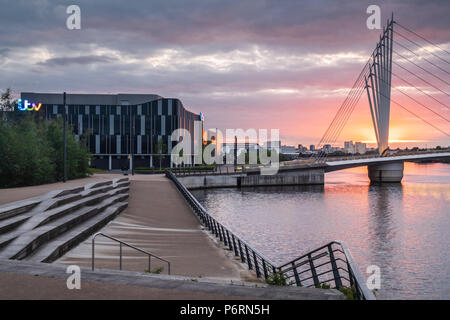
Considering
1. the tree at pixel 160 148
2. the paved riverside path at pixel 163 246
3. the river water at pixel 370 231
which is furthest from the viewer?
the tree at pixel 160 148

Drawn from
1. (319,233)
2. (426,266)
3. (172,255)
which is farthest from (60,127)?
(426,266)

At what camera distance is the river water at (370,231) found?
1888cm

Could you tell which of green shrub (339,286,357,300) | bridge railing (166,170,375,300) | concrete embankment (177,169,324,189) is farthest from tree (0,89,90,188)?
green shrub (339,286,357,300)

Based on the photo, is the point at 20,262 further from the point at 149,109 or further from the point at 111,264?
the point at 149,109

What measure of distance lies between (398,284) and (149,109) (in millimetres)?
85614

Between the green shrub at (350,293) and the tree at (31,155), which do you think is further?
the tree at (31,155)

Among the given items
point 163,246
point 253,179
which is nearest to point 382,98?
point 253,179

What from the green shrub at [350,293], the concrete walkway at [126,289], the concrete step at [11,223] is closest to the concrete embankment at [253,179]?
the concrete step at [11,223]

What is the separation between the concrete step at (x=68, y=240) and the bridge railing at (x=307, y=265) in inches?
207

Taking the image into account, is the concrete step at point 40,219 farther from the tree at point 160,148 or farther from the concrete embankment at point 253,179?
the tree at point 160,148

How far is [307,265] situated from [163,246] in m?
7.27

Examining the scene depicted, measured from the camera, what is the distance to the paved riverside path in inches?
503

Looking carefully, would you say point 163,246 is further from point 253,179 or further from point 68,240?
point 253,179
